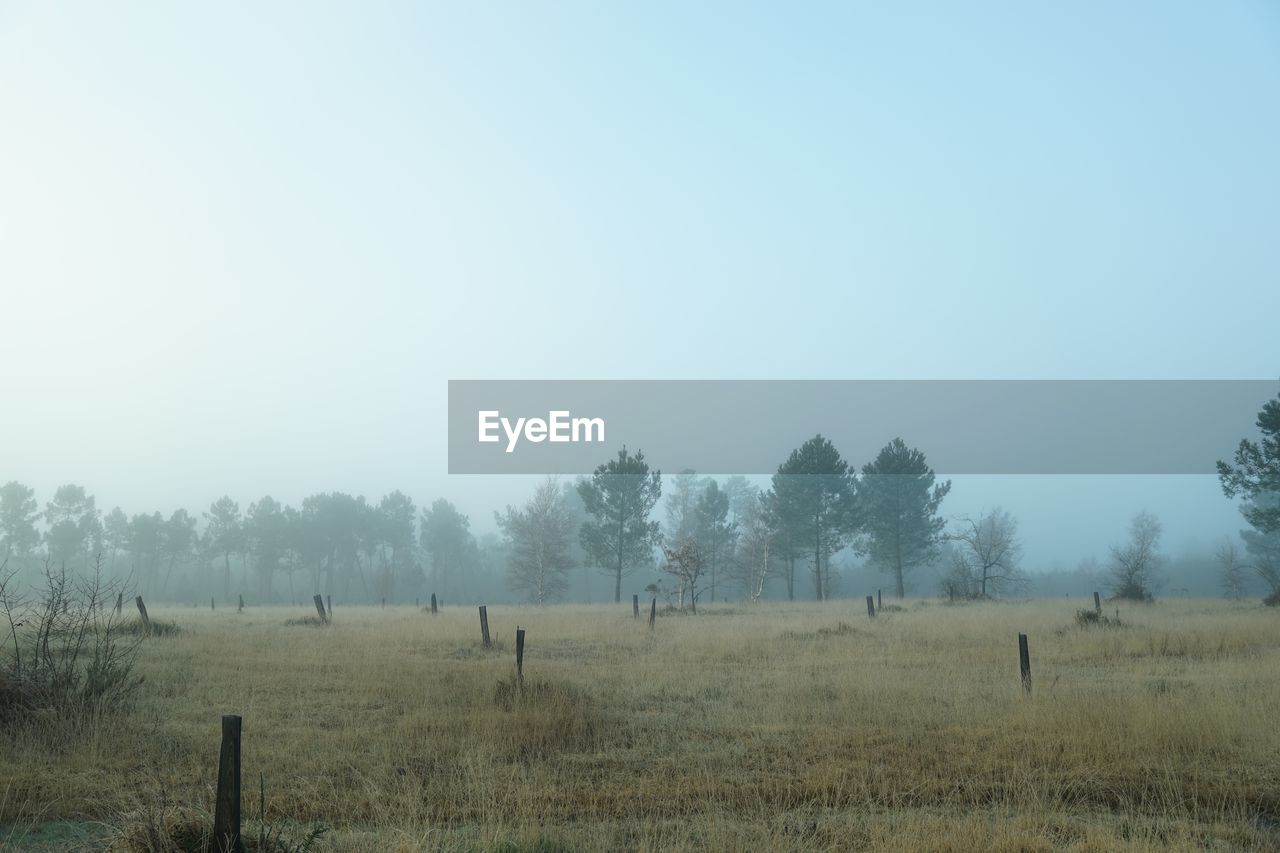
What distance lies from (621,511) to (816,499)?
13.9 meters

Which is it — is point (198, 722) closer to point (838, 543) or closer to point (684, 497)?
point (838, 543)

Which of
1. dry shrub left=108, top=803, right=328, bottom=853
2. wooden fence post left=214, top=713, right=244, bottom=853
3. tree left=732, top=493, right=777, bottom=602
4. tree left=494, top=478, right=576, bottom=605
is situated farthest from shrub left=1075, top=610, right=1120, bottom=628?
tree left=494, top=478, right=576, bottom=605

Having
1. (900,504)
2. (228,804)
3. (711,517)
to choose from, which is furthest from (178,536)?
(228,804)

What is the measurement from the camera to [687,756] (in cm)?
959

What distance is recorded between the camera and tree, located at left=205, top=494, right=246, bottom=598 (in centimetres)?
8519

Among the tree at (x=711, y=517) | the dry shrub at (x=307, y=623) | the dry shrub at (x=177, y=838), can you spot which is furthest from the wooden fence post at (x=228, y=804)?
the tree at (x=711, y=517)

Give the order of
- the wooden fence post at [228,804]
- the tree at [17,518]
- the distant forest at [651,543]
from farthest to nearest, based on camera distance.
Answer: the tree at [17,518] → the distant forest at [651,543] → the wooden fence post at [228,804]

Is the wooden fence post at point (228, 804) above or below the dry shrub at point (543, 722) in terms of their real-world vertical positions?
above

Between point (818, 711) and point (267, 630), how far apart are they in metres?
20.2

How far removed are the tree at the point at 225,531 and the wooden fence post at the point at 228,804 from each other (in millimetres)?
89115

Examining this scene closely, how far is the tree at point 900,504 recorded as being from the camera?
59125mm

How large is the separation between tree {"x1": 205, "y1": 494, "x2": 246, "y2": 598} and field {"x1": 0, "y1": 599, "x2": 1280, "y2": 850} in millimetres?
75808

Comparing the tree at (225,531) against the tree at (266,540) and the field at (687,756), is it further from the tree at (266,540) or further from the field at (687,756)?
the field at (687,756)

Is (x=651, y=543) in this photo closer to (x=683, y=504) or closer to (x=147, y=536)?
(x=683, y=504)
